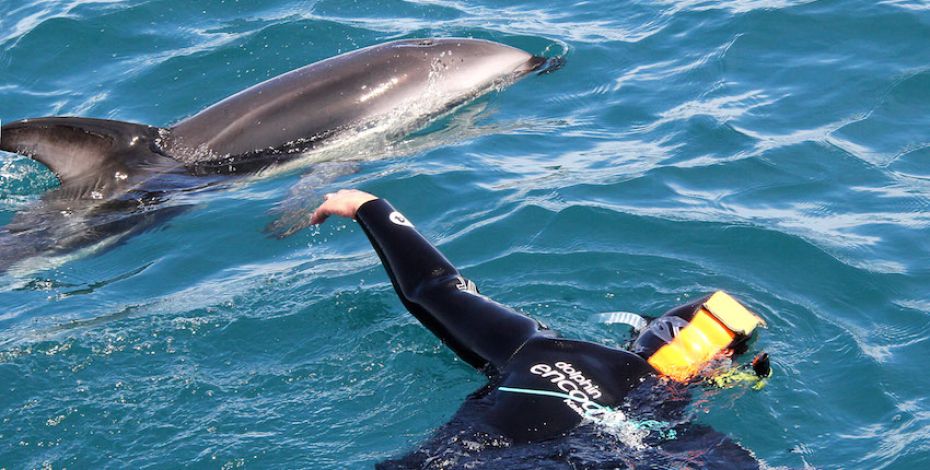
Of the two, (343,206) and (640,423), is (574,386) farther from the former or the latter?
(343,206)

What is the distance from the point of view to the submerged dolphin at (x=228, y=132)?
28.2 feet

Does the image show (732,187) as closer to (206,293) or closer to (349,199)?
(349,199)

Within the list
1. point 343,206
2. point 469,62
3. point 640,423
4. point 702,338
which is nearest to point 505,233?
point 343,206

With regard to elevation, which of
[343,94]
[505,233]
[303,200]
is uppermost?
[343,94]

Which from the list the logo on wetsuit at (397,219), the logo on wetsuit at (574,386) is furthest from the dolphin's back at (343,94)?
the logo on wetsuit at (574,386)

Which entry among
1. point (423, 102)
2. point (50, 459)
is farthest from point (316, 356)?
point (423, 102)

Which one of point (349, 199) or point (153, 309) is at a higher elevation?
point (349, 199)

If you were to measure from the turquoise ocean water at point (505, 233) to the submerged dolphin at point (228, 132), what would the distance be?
23cm

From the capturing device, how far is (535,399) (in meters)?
5.39

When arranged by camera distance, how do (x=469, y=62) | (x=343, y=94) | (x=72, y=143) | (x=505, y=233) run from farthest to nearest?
1. (x=469, y=62)
2. (x=343, y=94)
3. (x=72, y=143)
4. (x=505, y=233)

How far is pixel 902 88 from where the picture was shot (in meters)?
10.0

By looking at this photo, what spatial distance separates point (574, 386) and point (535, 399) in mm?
201

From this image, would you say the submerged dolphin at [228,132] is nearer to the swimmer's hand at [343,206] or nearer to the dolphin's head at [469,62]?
the dolphin's head at [469,62]

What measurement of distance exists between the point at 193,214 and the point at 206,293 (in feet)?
4.33
